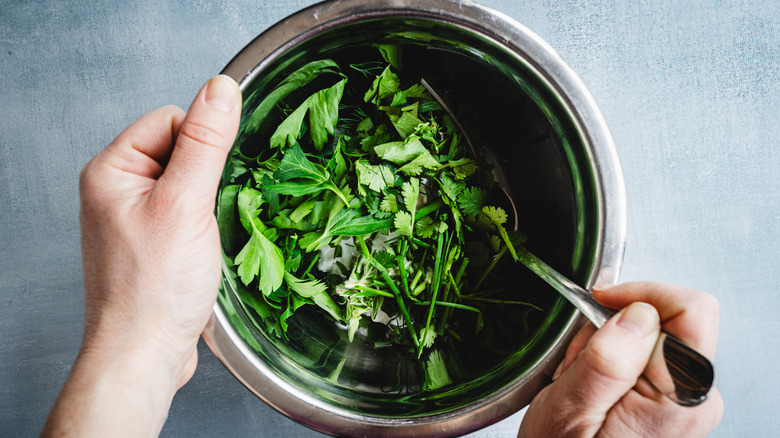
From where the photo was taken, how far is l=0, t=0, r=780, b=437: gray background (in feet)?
3.21

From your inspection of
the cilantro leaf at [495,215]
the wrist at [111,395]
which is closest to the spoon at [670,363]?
the cilantro leaf at [495,215]

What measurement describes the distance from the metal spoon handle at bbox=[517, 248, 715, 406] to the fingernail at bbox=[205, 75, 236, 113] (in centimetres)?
54

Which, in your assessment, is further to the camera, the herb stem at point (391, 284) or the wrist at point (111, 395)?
the herb stem at point (391, 284)

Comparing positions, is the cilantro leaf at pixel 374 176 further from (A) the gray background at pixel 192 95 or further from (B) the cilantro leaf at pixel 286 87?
(A) the gray background at pixel 192 95

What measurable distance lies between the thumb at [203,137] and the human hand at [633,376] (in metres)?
0.52

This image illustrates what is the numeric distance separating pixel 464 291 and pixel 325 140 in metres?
0.37

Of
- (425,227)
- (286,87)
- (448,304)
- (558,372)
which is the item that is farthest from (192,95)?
(558,372)

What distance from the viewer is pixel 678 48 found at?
101cm

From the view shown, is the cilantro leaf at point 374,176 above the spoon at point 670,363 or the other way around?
above

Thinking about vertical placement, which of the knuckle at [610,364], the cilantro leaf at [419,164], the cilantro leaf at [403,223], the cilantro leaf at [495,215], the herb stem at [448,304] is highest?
the cilantro leaf at [419,164]

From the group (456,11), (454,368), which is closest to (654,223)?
(454,368)

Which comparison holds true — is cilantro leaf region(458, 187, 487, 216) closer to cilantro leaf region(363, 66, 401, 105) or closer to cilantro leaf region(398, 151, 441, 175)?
cilantro leaf region(398, 151, 441, 175)

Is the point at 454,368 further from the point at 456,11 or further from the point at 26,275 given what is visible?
the point at 26,275

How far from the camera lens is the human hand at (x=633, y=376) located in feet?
1.77
